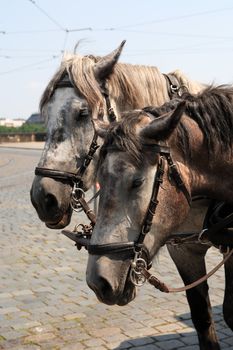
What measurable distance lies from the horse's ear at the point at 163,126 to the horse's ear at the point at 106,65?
1.84m

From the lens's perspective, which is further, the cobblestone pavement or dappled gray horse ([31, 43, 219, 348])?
the cobblestone pavement

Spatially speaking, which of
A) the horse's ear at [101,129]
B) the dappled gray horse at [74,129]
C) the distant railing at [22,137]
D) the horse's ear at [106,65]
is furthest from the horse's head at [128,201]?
the distant railing at [22,137]

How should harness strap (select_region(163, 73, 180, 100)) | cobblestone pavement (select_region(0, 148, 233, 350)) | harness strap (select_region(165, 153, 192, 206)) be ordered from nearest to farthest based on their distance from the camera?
harness strap (select_region(165, 153, 192, 206))
harness strap (select_region(163, 73, 180, 100))
cobblestone pavement (select_region(0, 148, 233, 350))

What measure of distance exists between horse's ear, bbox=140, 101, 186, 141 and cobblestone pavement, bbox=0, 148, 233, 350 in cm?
96

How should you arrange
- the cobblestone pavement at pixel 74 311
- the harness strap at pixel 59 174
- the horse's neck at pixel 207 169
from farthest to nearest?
the cobblestone pavement at pixel 74 311 → the harness strap at pixel 59 174 → the horse's neck at pixel 207 169

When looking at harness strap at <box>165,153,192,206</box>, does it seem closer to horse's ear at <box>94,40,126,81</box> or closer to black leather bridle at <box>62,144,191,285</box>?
black leather bridle at <box>62,144,191,285</box>

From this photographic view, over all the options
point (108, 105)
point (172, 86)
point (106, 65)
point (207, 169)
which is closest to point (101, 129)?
point (207, 169)

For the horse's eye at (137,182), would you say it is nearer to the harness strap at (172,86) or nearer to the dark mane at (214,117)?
the dark mane at (214,117)

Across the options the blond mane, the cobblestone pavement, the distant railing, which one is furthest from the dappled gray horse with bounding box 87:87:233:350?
the distant railing

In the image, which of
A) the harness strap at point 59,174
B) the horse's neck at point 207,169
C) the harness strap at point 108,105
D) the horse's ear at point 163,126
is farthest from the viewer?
the harness strap at point 108,105

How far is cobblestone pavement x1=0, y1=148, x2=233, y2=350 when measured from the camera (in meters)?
4.70

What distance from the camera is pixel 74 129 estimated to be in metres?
4.14

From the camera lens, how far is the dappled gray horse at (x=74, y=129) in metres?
4.07

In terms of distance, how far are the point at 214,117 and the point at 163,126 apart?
1.69 ft
